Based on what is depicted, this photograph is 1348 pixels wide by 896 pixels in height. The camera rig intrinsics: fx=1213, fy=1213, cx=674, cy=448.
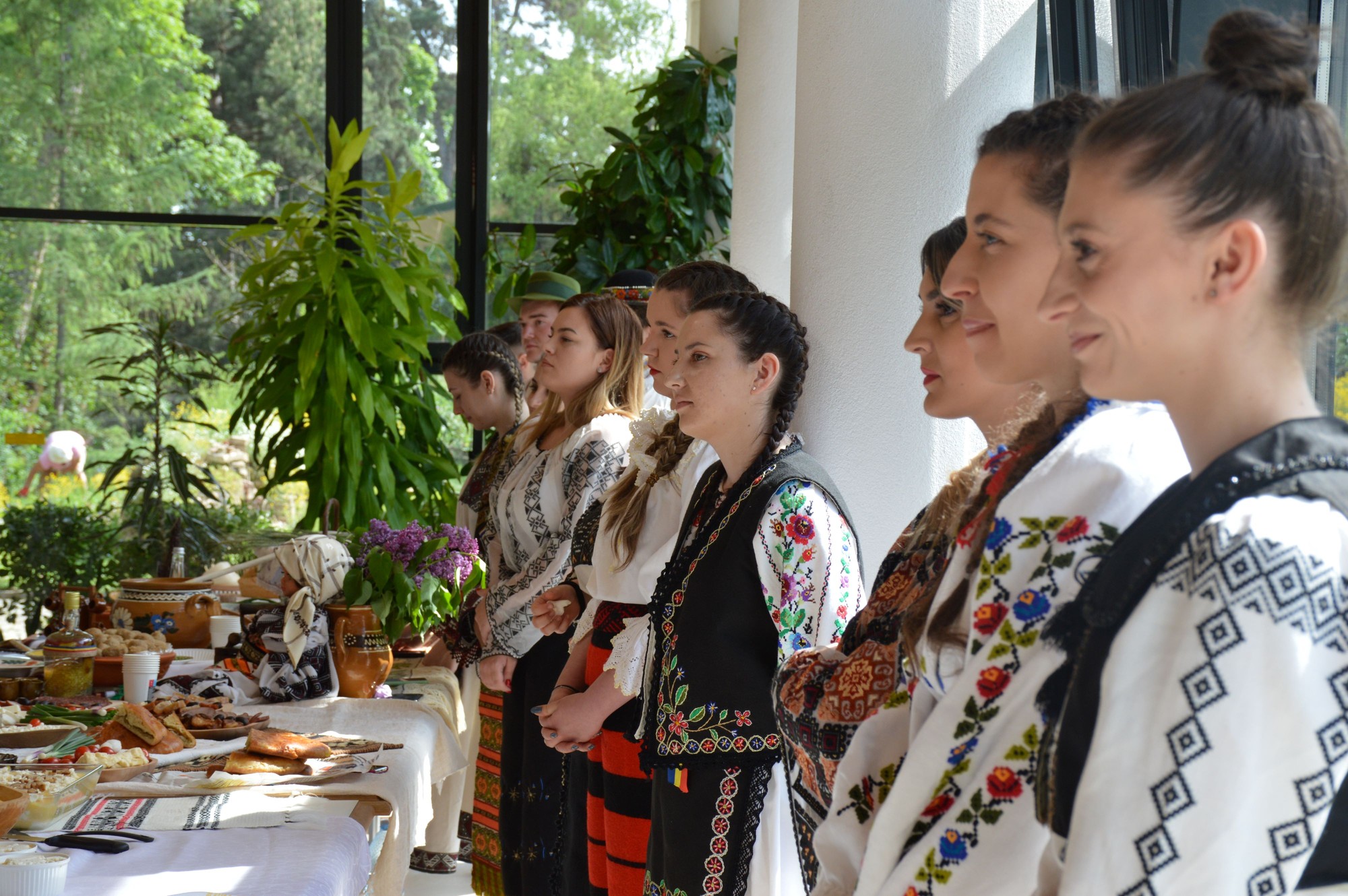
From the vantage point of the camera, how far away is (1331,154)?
0.83 metres

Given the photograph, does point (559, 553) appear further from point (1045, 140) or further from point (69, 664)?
point (1045, 140)

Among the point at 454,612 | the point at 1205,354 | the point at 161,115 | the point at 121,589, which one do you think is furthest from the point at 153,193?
the point at 1205,354

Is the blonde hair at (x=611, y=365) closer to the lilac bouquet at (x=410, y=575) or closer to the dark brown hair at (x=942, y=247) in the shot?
the lilac bouquet at (x=410, y=575)

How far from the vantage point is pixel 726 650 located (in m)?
1.89

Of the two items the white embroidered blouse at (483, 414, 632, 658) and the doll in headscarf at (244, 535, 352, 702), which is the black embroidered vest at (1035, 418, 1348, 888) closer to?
the doll in headscarf at (244, 535, 352, 702)

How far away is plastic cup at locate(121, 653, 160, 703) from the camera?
2455 mm

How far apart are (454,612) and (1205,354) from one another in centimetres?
234

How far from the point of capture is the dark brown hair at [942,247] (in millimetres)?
1544

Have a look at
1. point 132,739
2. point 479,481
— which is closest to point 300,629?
point 132,739

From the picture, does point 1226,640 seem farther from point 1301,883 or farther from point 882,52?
Result: point 882,52

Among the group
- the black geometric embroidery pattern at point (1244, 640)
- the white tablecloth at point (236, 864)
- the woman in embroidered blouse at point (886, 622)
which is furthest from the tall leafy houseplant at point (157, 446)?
the black geometric embroidery pattern at point (1244, 640)

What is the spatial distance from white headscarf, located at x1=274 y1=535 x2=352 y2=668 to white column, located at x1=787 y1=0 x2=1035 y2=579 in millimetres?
1137

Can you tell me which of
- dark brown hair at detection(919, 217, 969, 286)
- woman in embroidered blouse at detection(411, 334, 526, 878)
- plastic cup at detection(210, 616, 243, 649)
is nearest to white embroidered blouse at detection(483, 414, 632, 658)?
woman in embroidered blouse at detection(411, 334, 526, 878)

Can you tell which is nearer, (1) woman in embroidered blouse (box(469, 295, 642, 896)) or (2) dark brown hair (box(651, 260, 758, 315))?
(2) dark brown hair (box(651, 260, 758, 315))
